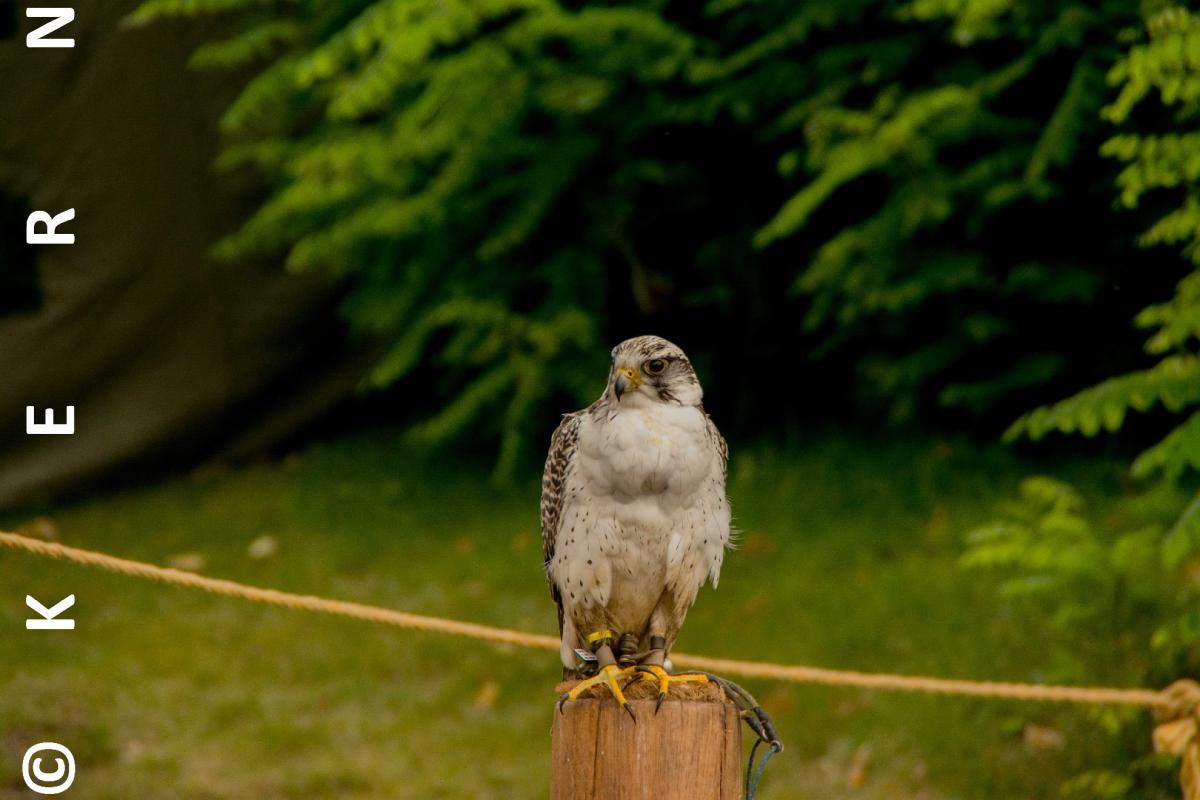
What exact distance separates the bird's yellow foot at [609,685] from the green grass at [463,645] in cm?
264

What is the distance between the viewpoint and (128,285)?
8.10m

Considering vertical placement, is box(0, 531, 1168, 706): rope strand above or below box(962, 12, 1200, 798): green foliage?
below

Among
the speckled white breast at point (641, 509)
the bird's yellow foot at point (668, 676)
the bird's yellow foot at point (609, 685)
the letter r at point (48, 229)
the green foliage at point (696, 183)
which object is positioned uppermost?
the letter r at point (48, 229)

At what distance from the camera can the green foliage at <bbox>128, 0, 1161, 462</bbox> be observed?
5.66 m

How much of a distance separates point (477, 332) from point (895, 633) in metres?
2.68

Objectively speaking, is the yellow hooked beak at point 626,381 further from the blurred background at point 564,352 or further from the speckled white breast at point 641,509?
the blurred background at point 564,352

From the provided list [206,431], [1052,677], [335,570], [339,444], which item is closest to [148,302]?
[206,431]

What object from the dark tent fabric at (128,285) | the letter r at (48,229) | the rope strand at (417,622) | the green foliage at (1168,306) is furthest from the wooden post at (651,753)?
the letter r at (48,229)

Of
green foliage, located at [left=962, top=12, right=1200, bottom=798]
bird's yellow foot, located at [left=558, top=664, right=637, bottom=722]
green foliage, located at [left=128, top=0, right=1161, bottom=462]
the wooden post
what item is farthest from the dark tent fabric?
the wooden post

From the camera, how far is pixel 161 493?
808 cm

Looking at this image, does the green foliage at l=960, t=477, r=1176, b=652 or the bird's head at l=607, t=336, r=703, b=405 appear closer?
the bird's head at l=607, t=336, r=703, b=405

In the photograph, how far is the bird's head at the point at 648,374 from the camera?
2861 mm

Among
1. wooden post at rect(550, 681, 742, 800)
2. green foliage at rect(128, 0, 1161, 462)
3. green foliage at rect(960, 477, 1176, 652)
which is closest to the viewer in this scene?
wooden post at rect(550, 681, 742, 800)

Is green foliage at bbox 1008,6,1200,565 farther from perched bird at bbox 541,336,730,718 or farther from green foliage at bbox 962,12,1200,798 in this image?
perched bird at bbox 541,336,730,718
